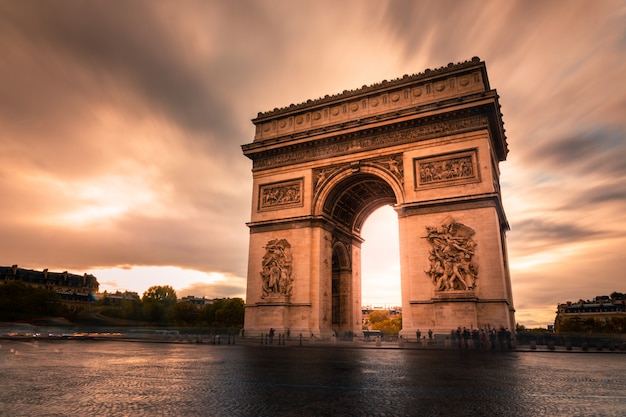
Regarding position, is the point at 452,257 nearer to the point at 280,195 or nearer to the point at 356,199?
the point at 356,199

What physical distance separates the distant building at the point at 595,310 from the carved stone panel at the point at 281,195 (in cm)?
6133

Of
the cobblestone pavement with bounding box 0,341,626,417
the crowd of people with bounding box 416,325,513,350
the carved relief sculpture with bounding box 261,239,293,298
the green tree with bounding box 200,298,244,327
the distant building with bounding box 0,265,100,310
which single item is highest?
the distant building with bounding box 0,265,100,310

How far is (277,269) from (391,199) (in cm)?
1058

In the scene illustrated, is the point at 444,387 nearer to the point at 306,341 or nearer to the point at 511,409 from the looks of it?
the point at 511,409

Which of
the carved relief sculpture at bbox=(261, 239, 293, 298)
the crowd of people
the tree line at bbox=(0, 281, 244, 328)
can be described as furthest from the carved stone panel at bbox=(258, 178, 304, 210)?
the tree line at bbox=(0, 281, 244, 328)

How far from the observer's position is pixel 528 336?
2008cm

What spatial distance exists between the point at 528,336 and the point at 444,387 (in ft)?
57.3

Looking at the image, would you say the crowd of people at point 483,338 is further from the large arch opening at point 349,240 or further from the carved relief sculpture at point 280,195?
the carved relief sculpture at point 280,195

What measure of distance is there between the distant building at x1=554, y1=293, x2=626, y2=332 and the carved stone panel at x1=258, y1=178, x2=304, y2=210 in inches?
2414

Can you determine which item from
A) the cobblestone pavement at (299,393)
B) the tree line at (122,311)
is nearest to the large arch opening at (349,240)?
the cobblestone pavement at (299,393)

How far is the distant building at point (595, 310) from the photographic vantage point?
6704 cm

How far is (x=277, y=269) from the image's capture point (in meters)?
25.0

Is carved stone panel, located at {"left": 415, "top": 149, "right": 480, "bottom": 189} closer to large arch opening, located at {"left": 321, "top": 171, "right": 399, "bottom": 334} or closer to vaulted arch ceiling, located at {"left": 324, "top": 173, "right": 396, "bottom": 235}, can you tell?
vaulted arch ceiling, located at {"left": 324, "top": 173, "right": 396, "bottom": 235}

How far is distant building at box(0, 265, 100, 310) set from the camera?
7081cm
